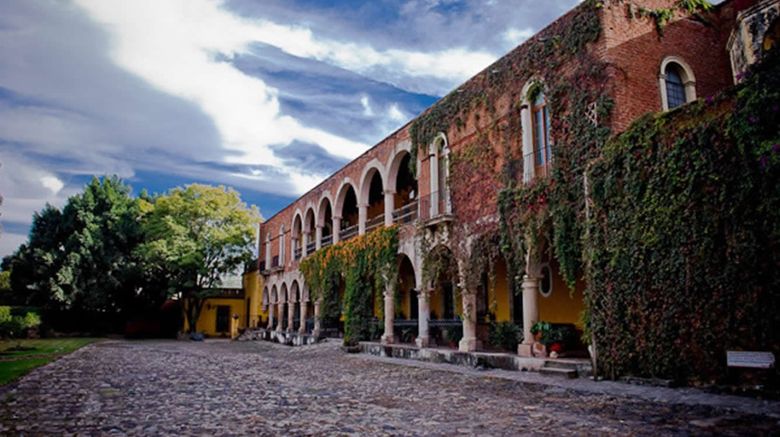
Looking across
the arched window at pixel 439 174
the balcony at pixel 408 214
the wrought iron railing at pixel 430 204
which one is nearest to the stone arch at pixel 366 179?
the balcony at pixel 408 214

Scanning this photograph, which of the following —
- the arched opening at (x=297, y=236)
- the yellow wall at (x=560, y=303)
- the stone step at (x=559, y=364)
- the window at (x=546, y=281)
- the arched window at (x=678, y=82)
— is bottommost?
the stone step at (x=559, y=364)

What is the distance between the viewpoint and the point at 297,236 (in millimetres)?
29562

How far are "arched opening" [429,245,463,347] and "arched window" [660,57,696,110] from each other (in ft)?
22.0

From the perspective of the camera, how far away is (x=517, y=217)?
12406mm

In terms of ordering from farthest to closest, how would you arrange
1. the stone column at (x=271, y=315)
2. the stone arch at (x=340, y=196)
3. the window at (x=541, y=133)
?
the stone column at (x=271, y=315) < the stone arch at (x=340, y=196) < the window at (x=541, y=133)

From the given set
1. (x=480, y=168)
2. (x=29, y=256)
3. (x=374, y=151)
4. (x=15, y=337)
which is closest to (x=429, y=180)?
(x=480, y=168)

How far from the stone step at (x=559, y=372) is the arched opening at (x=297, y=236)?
19.8 meters

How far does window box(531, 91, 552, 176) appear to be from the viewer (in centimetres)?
1237

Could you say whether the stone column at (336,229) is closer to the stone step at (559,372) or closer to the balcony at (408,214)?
the balcony at (408,214)

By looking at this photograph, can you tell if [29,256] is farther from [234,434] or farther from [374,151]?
[234,434]

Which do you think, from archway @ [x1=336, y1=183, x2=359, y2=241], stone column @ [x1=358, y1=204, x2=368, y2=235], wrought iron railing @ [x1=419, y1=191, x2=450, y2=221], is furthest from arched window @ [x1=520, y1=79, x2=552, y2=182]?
archway @ [x1=336, y1=183, x2=359, y2=241]

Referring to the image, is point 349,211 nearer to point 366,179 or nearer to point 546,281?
point 366,179

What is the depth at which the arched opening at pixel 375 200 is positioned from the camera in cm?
2155

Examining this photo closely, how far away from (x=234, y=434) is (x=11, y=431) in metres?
2.38
